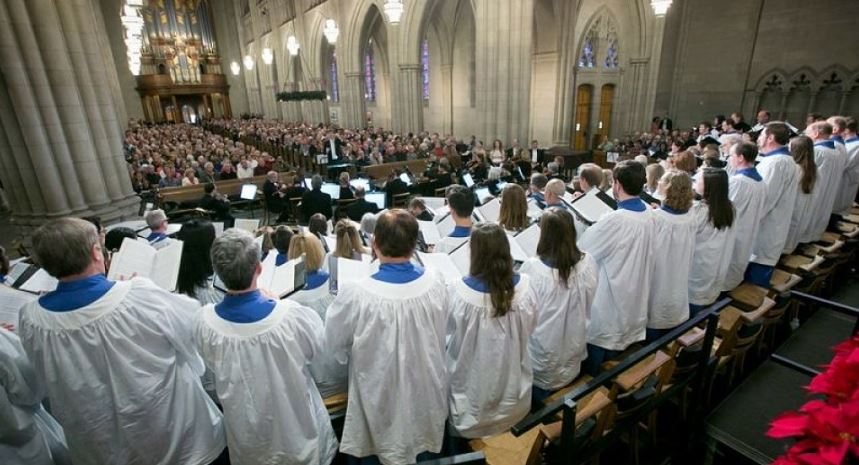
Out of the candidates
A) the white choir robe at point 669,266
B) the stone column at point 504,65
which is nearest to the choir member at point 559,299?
the white choir robe at point 669,266

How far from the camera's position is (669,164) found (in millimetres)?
6566

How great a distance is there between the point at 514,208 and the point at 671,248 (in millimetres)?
1371

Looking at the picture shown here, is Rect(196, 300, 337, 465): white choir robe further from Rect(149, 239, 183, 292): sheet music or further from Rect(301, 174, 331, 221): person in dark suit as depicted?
Rect(301, 174, 331, 221): person in dark suit

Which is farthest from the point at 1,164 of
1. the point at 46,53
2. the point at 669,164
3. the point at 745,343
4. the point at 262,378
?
the point at 669,164

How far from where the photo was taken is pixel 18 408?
230 cm

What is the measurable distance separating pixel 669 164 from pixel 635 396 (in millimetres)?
5221

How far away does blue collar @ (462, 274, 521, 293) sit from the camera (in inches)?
94.6

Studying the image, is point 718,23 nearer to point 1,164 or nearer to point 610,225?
point 610,225

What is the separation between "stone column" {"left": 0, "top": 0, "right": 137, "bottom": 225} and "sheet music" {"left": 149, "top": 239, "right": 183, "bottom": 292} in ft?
18.1

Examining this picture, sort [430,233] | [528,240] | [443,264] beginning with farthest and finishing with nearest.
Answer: [430,233] → [528,240] → [443,264]

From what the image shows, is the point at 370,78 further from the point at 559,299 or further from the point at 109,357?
the point at 109,357

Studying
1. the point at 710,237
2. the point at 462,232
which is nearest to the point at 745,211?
the point at 710,237

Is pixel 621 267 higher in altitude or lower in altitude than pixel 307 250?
lower

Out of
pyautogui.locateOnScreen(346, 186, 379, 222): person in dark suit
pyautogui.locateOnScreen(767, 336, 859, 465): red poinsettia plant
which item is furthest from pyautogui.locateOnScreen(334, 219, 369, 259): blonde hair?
pyautogui.locateOnScreen(346, 186, 379, 222): person in dark suit
